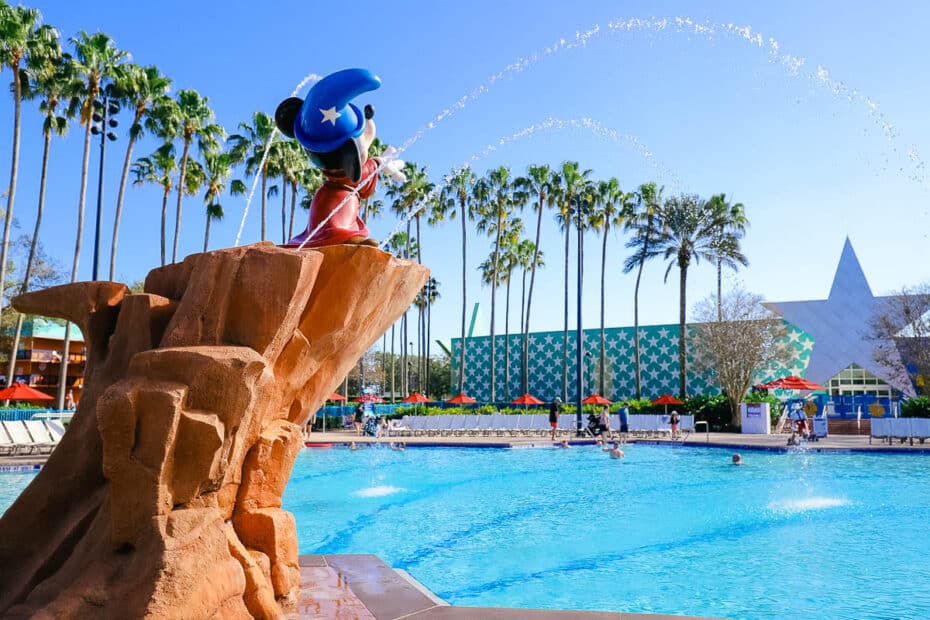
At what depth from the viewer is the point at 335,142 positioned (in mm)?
7641

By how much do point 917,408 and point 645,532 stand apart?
2616 centimetres

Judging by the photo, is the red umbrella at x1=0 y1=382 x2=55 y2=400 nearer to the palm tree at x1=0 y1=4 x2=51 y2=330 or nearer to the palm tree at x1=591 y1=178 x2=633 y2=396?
the palm tree at x1=0 y1=4 x2=51 y2=330

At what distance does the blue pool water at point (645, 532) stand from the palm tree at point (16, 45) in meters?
17.6

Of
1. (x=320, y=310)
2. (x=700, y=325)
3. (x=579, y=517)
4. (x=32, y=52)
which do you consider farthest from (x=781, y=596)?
(x=32, y=52)

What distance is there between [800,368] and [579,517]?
1416 inches

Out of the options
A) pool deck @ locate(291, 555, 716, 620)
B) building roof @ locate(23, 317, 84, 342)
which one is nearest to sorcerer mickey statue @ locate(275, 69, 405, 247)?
pool deck @ locate(291, 555, 716, 620)

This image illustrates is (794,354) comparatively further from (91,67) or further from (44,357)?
(44,357)

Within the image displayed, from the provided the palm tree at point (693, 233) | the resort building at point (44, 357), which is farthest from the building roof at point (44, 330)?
the palm tree at point (693, 233)

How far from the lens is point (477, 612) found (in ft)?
18.0

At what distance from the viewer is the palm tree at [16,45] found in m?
28.2

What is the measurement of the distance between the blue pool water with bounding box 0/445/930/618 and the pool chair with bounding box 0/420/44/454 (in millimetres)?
4597

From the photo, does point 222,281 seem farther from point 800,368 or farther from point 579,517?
point 800,368

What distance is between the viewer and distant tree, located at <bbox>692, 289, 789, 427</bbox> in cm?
3356

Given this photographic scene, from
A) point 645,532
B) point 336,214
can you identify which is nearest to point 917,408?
point 645,532
